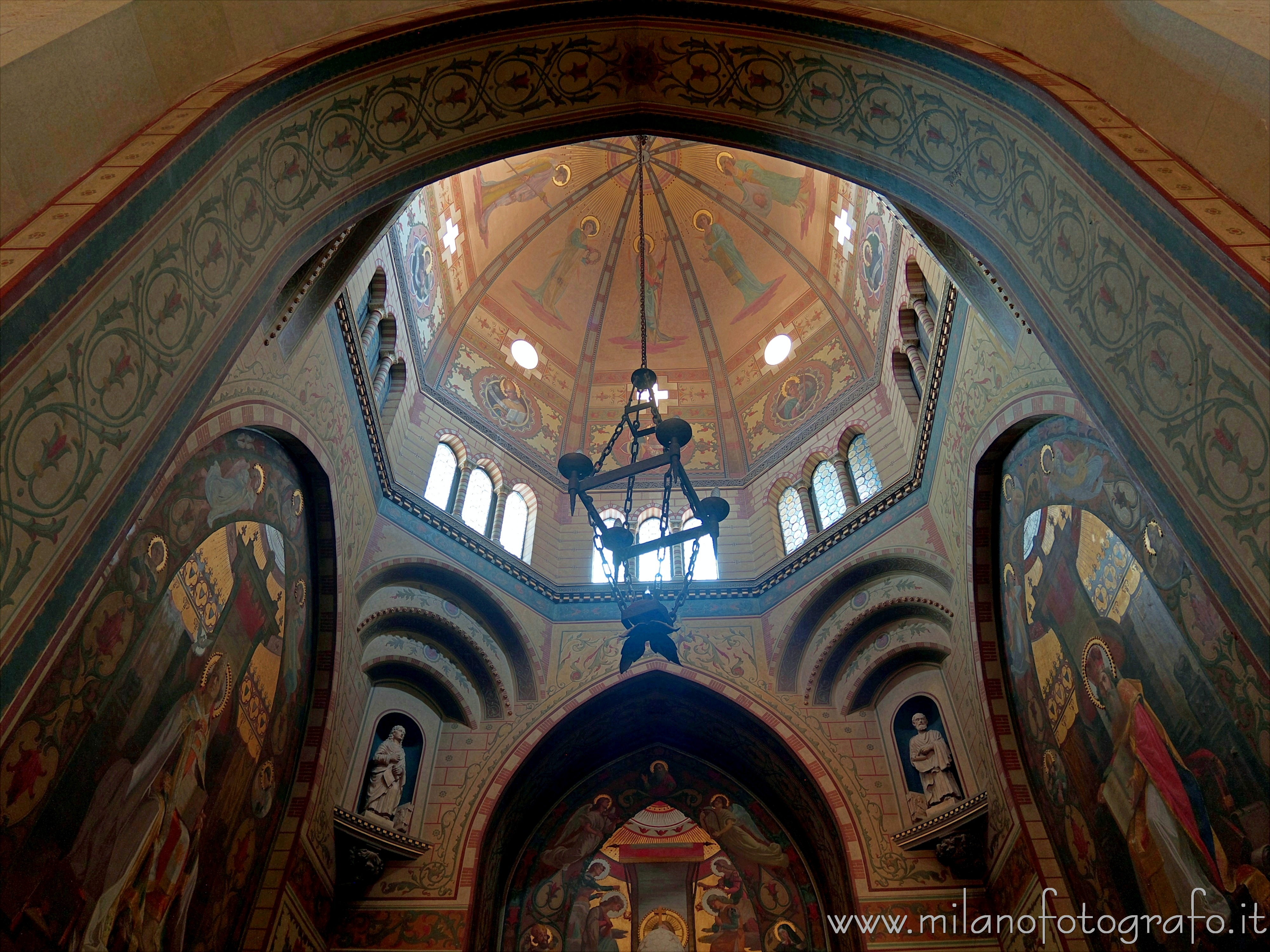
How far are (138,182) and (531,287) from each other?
11.9 m

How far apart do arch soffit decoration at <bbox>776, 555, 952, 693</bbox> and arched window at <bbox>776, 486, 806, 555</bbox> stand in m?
1.18

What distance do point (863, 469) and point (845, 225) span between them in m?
4.02

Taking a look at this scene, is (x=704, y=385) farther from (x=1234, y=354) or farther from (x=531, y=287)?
(x=1234, y=354)

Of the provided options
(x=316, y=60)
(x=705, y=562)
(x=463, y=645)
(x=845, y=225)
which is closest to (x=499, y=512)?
(x=463, y=645)

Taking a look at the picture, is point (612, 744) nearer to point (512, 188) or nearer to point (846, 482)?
point (846, 482)

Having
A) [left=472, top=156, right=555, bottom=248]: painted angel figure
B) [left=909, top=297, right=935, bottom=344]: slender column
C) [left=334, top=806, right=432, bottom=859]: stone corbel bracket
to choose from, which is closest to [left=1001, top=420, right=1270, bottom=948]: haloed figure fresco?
[left=909, top=297, right=935, bottom=344]: slender column

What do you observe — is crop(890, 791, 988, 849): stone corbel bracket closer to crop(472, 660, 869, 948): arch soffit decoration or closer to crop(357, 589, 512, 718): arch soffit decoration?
crop(472, 660, 869, 948): arch soffit decoration

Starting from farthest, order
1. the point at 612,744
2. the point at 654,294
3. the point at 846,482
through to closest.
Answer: the point at 654,294, the point at 846,482, the point at 612,744

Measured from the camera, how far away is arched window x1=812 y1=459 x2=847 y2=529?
1281 cm

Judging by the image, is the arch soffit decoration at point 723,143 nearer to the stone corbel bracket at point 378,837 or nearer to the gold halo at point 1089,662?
the gold halo at point 1089,662

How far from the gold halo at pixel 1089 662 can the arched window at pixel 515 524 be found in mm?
7603

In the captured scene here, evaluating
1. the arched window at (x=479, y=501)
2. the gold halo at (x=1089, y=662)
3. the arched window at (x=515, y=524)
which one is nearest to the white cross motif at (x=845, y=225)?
the arched window at (x=515, y=524)

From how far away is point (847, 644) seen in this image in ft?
37.7

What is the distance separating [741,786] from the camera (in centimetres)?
1243
